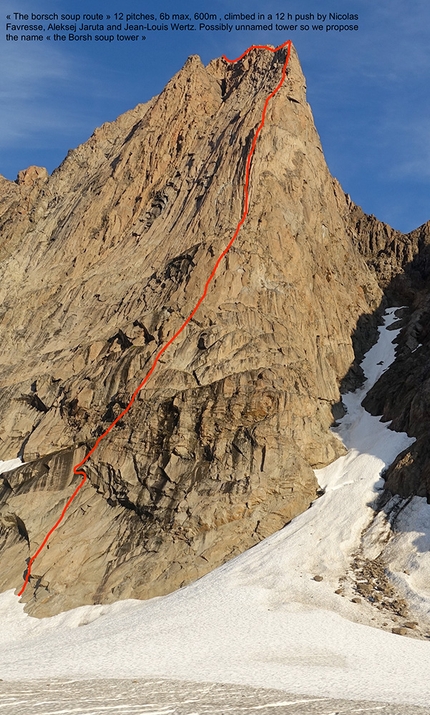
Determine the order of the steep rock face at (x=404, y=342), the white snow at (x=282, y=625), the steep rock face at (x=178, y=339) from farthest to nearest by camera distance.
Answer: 1. the steep rock face at (x=404, y=342)
2. the steep rock face at (x=178, y=339)
3. the white snow at (x=282, y=625)

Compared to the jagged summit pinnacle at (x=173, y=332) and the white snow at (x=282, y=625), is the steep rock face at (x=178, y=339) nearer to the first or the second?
the jagged summit pinnacle at (x=173, y=332)

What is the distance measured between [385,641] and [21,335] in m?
44.5

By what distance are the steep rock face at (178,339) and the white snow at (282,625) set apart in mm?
1779

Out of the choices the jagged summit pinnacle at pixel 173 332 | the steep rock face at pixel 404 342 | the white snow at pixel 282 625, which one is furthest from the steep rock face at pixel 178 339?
the steep rock face at pixel 404 342

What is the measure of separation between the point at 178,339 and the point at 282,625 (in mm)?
23150

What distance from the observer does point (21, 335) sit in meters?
60.3

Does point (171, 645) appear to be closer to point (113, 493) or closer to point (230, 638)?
point (230, 638)

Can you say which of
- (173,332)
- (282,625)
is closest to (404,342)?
(173,332)

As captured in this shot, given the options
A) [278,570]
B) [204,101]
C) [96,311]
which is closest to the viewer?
[278,570]

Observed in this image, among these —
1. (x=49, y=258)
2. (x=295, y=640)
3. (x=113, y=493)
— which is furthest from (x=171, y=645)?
(x=49, y=258)

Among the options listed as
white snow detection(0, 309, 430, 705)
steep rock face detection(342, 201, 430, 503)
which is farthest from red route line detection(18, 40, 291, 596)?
steep rock face detection(342, 201, 430, 503)

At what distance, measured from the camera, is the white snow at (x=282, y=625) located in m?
22.2

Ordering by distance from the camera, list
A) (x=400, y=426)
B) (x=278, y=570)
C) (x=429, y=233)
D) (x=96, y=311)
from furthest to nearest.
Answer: (x=429, y=233) → (x=96, y=311) → (x=400, y=426) → (x=278, y=570)

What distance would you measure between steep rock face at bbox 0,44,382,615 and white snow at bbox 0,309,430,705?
1.78m
